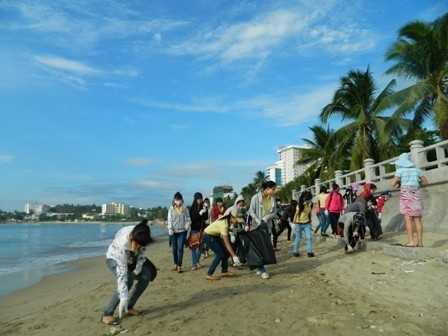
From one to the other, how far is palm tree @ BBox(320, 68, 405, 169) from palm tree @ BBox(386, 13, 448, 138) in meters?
4.40

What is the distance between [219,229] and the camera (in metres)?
6.91

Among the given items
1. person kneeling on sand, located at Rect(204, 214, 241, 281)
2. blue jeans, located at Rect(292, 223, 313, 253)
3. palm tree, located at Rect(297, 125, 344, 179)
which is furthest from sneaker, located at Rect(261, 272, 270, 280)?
palm tree, located at Rect(297, 125, 344, 179)

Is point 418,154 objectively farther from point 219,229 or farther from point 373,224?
point 219,229

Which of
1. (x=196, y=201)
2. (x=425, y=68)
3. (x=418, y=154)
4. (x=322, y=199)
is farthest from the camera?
(x=425, y=68)

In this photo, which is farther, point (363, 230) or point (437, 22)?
point (437, 22)

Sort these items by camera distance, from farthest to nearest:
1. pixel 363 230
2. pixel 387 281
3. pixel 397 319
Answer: pixel 363 230
pixel 387 281
pixel 397 319

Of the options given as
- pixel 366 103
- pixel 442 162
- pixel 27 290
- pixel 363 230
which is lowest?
pixel 27 290

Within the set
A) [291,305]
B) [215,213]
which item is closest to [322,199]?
[215,213]

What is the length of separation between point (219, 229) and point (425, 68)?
1594 cm

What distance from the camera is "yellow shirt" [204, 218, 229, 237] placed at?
22.6 ft

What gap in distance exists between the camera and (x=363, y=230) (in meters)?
8.89

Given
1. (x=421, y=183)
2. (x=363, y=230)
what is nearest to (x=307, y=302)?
(x=421, y=183)

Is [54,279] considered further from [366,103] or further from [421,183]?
[366,103]

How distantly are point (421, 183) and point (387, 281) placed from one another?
2.19 meters
